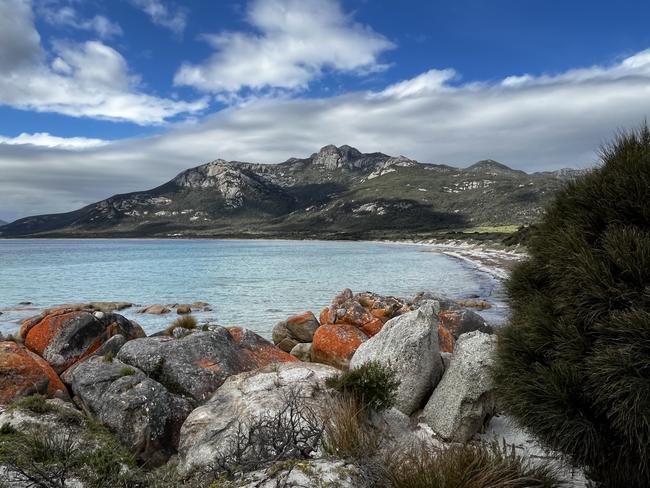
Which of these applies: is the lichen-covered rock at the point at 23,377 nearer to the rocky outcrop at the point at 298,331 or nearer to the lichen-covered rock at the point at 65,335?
the lichen-covered rock at the point at 65,335

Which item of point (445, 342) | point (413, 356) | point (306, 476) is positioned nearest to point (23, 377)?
point (413, 356)

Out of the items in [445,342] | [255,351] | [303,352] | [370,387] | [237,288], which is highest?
[370,387]

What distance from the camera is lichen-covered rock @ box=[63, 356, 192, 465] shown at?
800cm

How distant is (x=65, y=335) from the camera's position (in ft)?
44.6

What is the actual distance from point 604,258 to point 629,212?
697 mm

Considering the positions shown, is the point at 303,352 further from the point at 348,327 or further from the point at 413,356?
the point at 413,356

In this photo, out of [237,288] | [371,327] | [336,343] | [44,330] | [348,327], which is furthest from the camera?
[237,288]

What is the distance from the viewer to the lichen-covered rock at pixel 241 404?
6.62 metres

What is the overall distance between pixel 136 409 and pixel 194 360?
2.27 m

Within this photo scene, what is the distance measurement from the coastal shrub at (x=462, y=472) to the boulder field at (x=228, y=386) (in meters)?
1.41

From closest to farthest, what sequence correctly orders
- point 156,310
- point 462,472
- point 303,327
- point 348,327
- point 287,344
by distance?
point 462,472
point 348,327
point 287,344
point 303,327
point 156,310

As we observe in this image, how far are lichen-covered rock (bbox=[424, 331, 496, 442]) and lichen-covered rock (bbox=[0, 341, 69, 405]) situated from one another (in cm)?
822

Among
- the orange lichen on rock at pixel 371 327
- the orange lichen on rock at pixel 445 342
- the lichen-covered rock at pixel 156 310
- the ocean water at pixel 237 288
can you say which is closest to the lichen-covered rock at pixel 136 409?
the orange lichen on rock at pixel 371 327

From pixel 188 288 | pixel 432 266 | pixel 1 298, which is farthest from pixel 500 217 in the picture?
pixel 1 298
